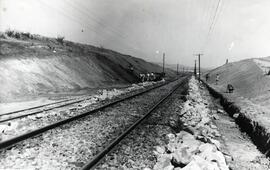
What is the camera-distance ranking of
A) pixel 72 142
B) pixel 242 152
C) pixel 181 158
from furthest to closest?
pixel 242 152, pixel 72 142, pixel 181 158

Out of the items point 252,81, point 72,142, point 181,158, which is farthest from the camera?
point 252,81

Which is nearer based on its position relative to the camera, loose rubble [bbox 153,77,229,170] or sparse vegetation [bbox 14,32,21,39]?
loose rubble [bbox 153,77,229,170]

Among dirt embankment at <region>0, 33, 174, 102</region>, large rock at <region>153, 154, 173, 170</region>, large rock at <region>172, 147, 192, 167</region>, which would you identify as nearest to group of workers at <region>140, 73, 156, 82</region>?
dirt embankment at <region>0, 33, 174, 102</region>

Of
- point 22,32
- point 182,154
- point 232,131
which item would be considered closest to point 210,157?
point 182,154

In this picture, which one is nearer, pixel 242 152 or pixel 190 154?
pixel 190 154

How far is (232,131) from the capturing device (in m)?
11.2

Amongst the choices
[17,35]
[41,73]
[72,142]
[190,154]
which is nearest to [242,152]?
[190,154]

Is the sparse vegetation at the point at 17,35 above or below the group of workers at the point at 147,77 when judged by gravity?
above

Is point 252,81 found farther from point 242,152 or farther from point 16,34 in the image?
point 16,34

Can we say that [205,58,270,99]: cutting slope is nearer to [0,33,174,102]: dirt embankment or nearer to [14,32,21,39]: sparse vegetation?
[0,33,174,102]: dirt embankment

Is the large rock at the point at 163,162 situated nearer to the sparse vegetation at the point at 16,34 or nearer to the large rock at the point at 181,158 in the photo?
the large rock at the point at 181,158

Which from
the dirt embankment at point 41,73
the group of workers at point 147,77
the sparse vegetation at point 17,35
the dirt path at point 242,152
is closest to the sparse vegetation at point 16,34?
the sparse vegetation at point 17,35

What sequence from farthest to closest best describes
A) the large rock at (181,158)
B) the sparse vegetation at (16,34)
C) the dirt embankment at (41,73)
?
the sparse vegetation at (16,34) → the dirt embankment at (41,73) → the large rock at (181,158)

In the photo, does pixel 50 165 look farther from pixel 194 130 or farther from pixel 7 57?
pixel 7 57
